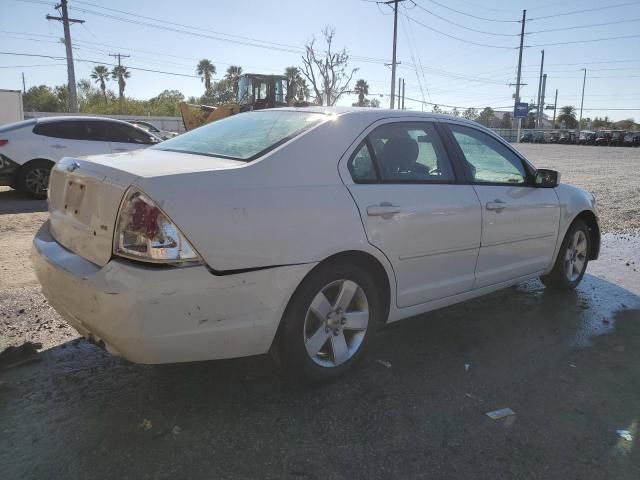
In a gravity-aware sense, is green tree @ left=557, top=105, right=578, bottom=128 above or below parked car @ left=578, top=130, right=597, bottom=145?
above

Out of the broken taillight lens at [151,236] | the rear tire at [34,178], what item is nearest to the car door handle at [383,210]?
the broken taillight lens at [151,236]

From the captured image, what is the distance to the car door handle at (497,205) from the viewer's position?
3900 mm

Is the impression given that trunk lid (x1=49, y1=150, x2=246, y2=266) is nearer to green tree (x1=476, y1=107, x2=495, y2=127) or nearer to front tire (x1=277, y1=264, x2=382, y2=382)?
front tire (x1=277, y1=264, x2=382, y2=382)

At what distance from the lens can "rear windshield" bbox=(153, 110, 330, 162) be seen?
3084 millimetres

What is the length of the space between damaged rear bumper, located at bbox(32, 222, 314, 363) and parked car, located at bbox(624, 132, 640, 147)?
6293 centimetres

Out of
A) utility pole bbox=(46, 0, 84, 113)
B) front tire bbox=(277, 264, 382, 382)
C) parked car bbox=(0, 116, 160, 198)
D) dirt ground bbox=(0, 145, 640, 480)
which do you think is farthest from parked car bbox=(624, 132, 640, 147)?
front tire bbox=(277, 264, 382, 382)

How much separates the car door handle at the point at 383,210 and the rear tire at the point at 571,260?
246cm

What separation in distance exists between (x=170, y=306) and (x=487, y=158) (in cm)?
291

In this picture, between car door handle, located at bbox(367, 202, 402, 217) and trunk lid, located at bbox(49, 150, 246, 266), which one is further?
car door handle, located at bbox(367, 202, 402, 217)

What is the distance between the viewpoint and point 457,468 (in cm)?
246

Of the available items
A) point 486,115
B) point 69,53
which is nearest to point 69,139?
point 69,53

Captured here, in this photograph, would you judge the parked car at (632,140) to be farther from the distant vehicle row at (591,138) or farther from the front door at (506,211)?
the front door at (506,211)

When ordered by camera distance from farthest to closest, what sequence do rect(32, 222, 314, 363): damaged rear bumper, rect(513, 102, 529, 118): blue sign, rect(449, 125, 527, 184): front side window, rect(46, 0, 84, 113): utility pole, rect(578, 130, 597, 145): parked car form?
1. rect(578, 130, 597, 145): parked car
2. rect(513, 102, 529, 118): blue sign
3. rect(46, 0, 84, 113): utility pole
4. rect(449, 125, 527, 184): front side window
5. rect(32, 222, 314, 363): damaged rear bumper

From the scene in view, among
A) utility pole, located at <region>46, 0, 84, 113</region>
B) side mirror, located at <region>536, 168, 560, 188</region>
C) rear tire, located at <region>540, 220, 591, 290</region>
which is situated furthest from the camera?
utility pole, located at <region>46, 0, 84, 113</region>
